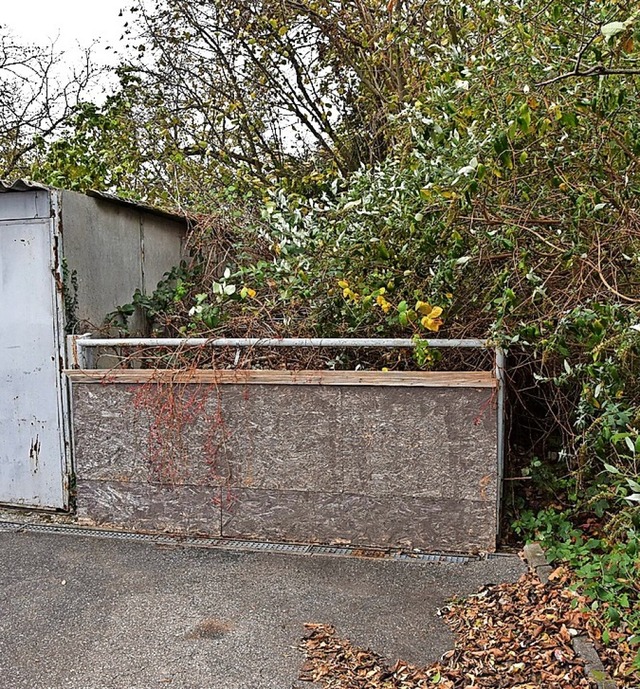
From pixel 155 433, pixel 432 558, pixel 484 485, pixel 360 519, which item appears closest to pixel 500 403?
pixel 484 485

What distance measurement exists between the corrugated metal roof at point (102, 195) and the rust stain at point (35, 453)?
1.73 metres

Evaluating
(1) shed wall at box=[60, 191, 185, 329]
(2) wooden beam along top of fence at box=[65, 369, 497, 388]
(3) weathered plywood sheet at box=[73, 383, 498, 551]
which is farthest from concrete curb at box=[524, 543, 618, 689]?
(1) shed wall at box=[60, 191, 185, 329]

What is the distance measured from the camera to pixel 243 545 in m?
4.24

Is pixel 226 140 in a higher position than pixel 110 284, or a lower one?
higher

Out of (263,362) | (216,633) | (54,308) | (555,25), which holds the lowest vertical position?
(216,633)

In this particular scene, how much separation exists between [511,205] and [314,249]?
1287 mm

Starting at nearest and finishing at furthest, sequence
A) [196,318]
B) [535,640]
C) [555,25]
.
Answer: [535,640] → [555,25] → [196,318]

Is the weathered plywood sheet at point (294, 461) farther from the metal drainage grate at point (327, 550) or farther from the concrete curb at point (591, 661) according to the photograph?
the concrete curb at point (591, 661)

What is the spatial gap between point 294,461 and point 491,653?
1.71m

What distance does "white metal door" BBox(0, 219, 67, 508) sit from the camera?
15.0 feet

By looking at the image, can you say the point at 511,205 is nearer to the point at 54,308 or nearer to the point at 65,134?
the point at 54,308

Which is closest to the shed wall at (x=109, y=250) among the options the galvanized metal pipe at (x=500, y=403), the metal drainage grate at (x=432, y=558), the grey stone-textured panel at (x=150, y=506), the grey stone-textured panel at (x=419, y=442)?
the grey stone-textured panel at (x=150, y=506)

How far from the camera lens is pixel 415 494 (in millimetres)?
4059

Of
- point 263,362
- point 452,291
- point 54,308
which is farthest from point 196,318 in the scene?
point 452,291
